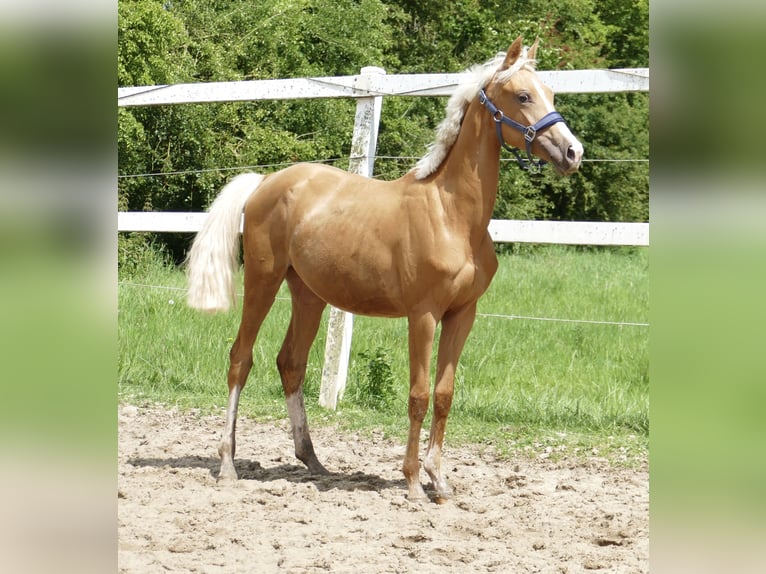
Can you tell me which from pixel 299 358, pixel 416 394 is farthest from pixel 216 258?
pixel 416 394

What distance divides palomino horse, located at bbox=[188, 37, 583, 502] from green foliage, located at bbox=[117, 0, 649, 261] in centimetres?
285

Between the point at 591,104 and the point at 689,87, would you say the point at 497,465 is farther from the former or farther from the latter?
the point at 591,104

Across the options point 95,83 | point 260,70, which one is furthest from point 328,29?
point 95,83

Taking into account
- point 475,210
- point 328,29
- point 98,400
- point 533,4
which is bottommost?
point 98,400

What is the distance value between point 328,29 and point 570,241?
918 cm

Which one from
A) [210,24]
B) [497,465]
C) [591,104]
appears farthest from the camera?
[591,104]

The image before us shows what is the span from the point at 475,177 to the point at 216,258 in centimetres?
142

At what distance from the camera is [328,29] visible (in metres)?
12.9

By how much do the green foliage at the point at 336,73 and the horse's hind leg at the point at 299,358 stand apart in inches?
112

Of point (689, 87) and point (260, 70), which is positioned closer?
point (689, 87)

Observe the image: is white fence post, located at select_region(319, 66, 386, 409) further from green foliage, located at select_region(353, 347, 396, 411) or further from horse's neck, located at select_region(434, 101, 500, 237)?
horse's neck, located at select_region(434, 101, 500, 237)

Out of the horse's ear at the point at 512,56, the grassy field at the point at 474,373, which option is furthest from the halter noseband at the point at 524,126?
the grassy field at the point at 474,373

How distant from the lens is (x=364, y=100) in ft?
17.9

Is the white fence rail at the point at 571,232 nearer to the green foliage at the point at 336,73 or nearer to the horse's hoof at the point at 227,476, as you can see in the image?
the horse's hoof at the point at 227,476
